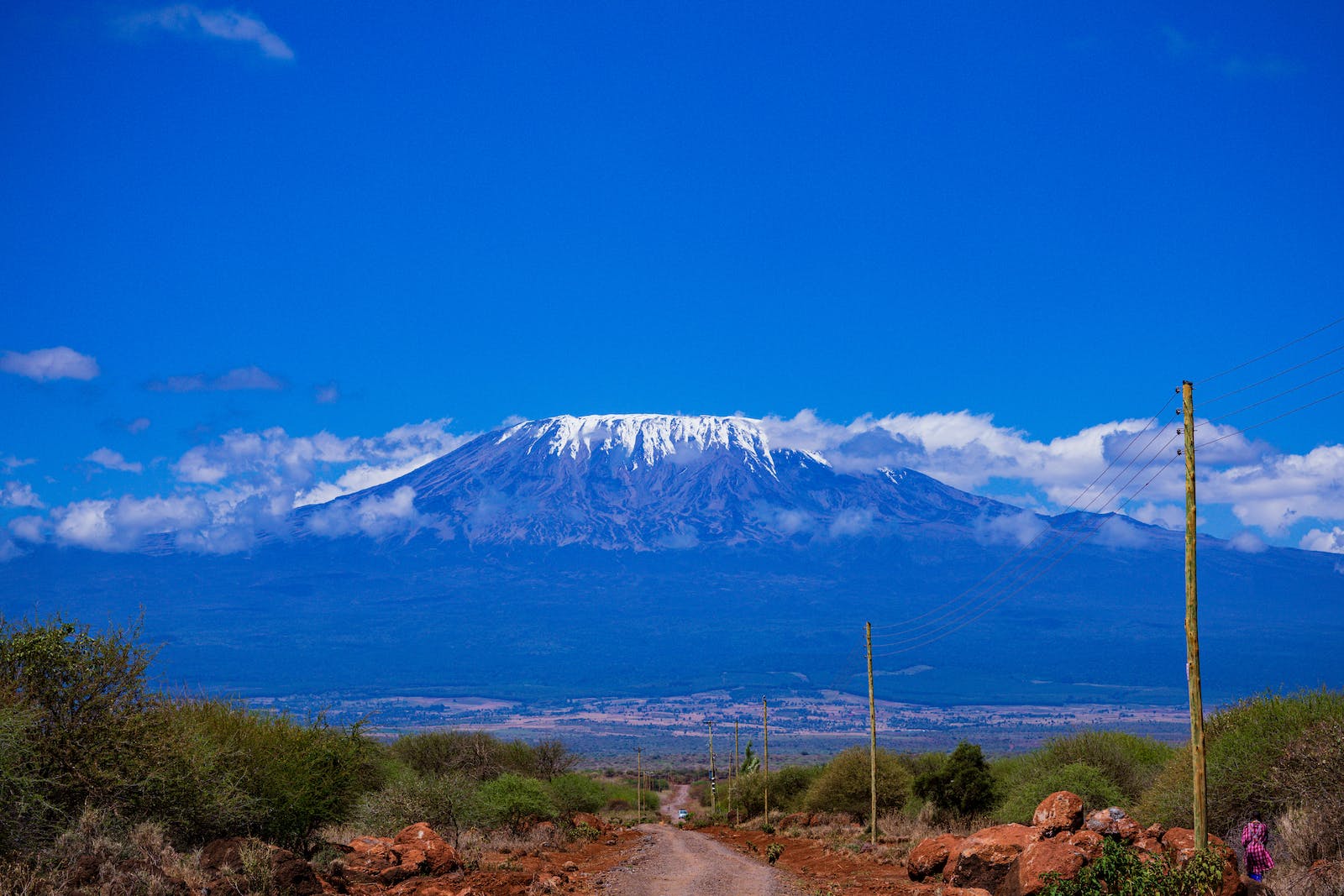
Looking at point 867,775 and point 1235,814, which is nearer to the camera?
point 1235,814

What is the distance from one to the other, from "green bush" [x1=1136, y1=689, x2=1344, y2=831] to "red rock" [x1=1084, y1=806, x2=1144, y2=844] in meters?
2.80

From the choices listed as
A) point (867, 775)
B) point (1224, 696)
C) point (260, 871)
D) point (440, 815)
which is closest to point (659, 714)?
point (1224, 696)

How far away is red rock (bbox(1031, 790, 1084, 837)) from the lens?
20906 millimetres

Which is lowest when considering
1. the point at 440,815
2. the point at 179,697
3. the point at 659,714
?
the point at 659,714

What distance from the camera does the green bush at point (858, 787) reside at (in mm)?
46500

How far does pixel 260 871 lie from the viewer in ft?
55.3

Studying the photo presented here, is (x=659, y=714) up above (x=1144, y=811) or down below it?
below

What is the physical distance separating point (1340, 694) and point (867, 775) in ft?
82.8

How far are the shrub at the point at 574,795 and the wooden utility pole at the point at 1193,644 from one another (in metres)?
32.2

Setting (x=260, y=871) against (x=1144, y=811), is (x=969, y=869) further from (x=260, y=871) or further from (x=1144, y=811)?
(x=260, y=871)

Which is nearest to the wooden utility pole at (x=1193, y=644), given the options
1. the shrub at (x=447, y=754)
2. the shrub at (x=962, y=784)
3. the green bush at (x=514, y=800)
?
the shrub at (x=962, y=784)

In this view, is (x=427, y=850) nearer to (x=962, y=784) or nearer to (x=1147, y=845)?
(x=1147, y=845)

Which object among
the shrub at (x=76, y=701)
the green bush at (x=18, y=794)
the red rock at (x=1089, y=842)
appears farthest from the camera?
the red rock at (x=1089, y=842)

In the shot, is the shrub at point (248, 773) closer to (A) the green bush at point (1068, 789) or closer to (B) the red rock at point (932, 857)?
(B) the red rock at point (932, 857)
